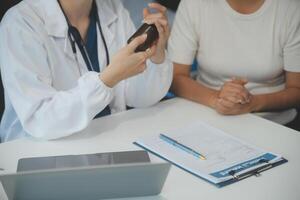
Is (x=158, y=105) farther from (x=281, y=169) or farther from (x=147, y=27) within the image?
(x=281, y=169)

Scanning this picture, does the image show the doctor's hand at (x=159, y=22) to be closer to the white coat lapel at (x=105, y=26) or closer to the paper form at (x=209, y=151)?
the white coat lapel at (x=105, y=26)

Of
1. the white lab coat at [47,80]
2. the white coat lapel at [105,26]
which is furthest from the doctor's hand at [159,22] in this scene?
the white coat lapel at [105,26]

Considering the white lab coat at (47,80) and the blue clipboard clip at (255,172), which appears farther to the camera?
the white lab coat at (47,80)

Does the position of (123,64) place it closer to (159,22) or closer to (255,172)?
(159,22)

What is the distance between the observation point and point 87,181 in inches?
35.6

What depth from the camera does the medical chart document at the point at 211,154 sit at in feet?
3.50

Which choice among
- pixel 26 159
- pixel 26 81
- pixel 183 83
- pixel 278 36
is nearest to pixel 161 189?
pixel 26 159

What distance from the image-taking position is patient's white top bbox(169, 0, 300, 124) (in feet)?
5.42

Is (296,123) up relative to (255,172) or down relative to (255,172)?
down

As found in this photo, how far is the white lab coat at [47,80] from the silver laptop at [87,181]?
0.32m

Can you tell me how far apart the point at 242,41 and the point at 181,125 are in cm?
53

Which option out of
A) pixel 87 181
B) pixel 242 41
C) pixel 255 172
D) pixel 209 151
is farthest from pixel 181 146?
pixel 242 41

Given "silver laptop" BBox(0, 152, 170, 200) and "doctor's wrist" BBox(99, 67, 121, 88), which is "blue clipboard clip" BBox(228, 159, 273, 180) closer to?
"silver laptop" BBox(0, 152, 170, 200)

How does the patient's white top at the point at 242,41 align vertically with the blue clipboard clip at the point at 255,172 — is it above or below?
above
